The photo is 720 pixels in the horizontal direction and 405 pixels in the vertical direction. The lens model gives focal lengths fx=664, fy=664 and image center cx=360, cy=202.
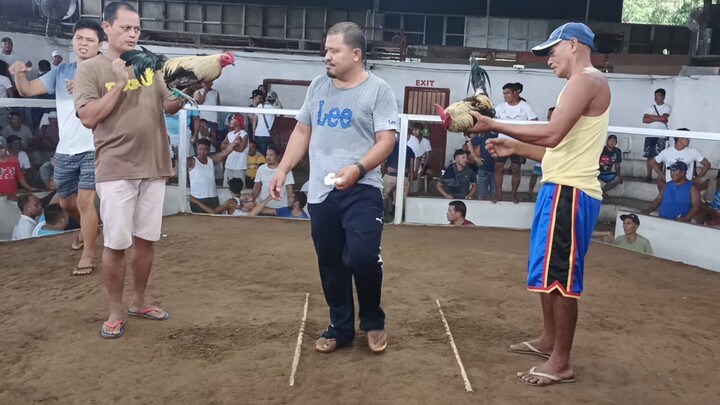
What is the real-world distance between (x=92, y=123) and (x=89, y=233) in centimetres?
173

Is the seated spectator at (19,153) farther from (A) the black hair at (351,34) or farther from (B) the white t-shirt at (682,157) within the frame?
(B) the white t-shirt at (682,157)

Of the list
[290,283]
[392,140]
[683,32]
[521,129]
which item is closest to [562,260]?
[521,129]

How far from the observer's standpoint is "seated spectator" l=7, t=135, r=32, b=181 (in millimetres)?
8234

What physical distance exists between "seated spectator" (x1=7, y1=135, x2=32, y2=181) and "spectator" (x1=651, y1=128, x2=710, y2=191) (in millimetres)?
7541

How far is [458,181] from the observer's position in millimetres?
8367

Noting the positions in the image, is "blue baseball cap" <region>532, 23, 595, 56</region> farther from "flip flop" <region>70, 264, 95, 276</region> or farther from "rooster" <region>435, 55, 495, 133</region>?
"flip flop" <region>70, 264, 95, 276</region>

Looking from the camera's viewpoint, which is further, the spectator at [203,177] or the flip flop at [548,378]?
the spectator at [203,177]

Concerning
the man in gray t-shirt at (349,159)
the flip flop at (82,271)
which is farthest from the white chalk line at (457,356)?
the flip flop at (82,271)

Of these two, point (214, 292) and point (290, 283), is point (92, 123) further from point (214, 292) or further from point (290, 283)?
point (290, 283)

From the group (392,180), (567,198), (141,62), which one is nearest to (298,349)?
(567,198)

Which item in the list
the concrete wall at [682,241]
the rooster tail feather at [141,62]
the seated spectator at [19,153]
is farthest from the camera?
the seated spectator at [19,153]

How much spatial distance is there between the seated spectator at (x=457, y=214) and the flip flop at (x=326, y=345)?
4.49 metres

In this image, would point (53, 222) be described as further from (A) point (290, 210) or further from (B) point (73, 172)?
(A) point (290, 210)

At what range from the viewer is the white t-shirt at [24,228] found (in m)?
7.23
